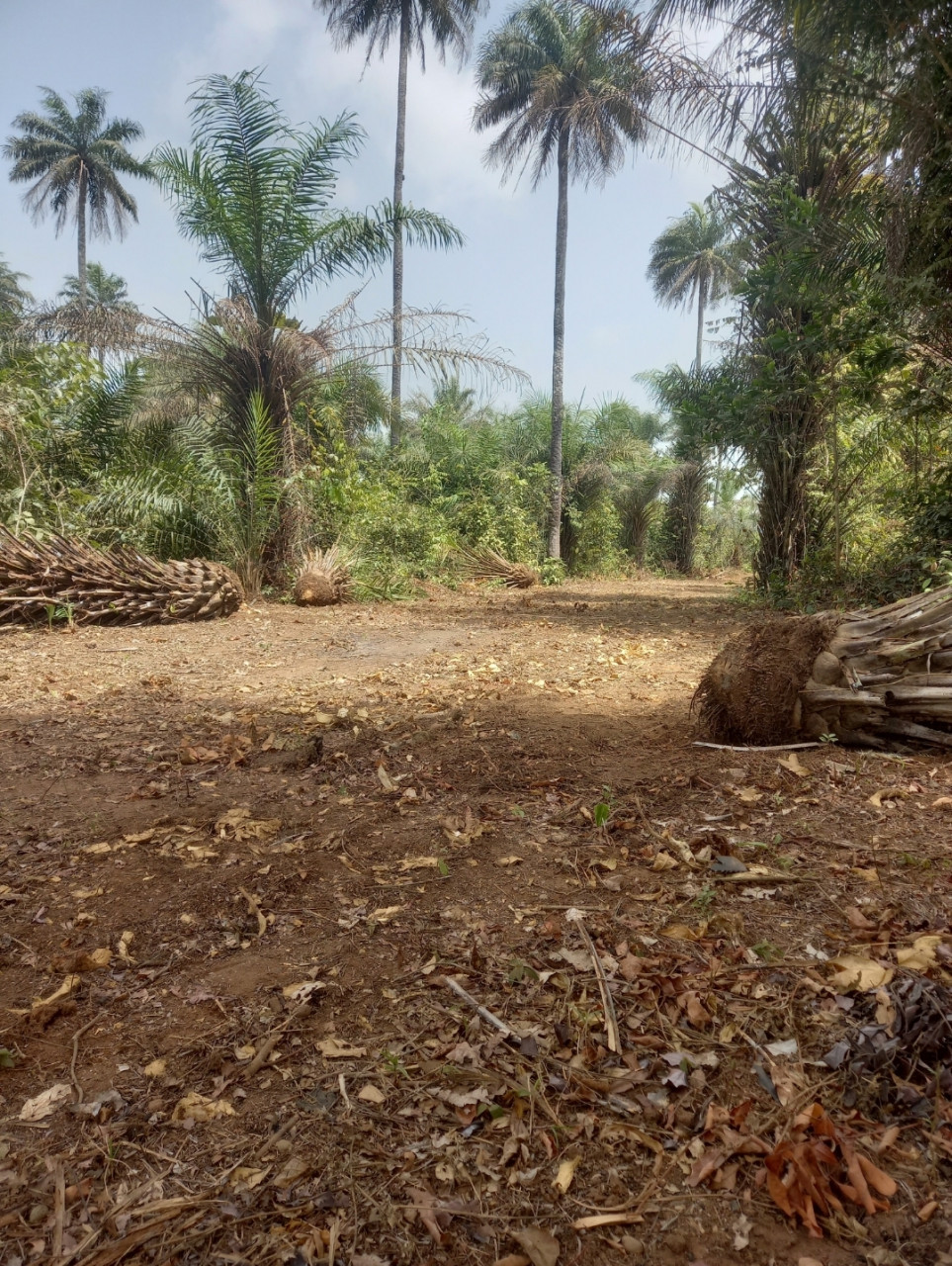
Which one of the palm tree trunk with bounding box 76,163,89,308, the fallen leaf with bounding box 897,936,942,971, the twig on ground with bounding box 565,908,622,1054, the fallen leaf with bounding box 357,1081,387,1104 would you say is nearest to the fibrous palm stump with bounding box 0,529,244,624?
the twig on ground with bounding box 565,908,622,1054

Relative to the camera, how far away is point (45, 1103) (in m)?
1.39

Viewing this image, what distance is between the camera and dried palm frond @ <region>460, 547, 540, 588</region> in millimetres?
13570

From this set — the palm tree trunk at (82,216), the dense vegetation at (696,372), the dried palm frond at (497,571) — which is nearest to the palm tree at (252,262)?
the dense vegetation at (696,372)

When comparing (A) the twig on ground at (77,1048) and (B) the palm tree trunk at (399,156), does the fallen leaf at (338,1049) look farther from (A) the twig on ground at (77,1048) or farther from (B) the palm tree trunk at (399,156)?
(B) the palm tree trunk at (399,156)

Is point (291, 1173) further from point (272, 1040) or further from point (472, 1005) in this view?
point (472, 1005)

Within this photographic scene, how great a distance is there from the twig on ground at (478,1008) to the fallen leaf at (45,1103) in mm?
770

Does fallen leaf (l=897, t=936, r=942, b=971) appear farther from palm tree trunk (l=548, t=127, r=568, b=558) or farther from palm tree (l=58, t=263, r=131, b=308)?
palm tree (l=58, t=263, r=131, b=308)

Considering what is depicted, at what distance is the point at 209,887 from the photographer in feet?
7.06

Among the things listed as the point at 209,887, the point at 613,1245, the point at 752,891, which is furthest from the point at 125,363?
→ the point at 613,1245

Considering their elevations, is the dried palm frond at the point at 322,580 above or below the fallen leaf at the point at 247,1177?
above

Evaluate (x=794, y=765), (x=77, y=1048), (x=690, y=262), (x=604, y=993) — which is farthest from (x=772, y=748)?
(x=690, y=262)

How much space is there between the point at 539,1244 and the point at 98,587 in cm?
658

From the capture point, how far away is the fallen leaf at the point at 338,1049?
1.50 m

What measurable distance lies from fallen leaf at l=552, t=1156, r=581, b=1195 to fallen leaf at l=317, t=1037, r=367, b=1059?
1.50 ft
